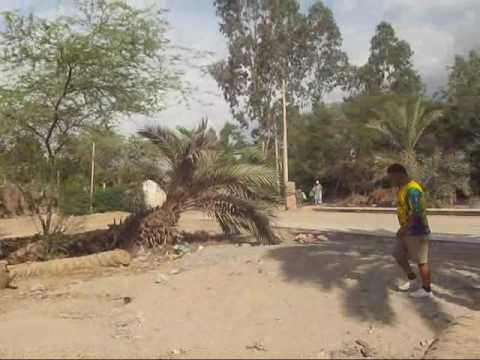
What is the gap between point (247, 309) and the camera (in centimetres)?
665

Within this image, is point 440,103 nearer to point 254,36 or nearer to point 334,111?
point 334,111

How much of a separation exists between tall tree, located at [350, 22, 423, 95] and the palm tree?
35.6 m

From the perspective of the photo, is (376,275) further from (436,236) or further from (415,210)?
(436,236)

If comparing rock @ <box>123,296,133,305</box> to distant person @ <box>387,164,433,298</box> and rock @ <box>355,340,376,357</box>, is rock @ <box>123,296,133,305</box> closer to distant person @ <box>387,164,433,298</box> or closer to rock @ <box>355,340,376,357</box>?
rock @ <box>355,340,376,357</box>

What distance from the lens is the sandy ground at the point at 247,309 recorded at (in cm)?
542

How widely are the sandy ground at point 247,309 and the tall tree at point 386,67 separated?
38.6 meters

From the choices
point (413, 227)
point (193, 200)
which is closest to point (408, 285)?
point (413, 227)

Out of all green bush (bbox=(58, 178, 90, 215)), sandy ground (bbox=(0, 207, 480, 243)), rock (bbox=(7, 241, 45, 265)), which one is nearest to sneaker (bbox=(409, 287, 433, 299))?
sandy ground (bbox=(0, 207, 480, 243))

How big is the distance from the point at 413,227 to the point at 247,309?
2119mm

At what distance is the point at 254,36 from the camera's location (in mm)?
38406

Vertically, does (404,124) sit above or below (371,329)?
above

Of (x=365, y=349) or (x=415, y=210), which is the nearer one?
(x=365, y=349)

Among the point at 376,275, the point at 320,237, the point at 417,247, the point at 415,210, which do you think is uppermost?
the point at 415,210

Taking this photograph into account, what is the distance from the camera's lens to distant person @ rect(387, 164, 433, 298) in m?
6.50
